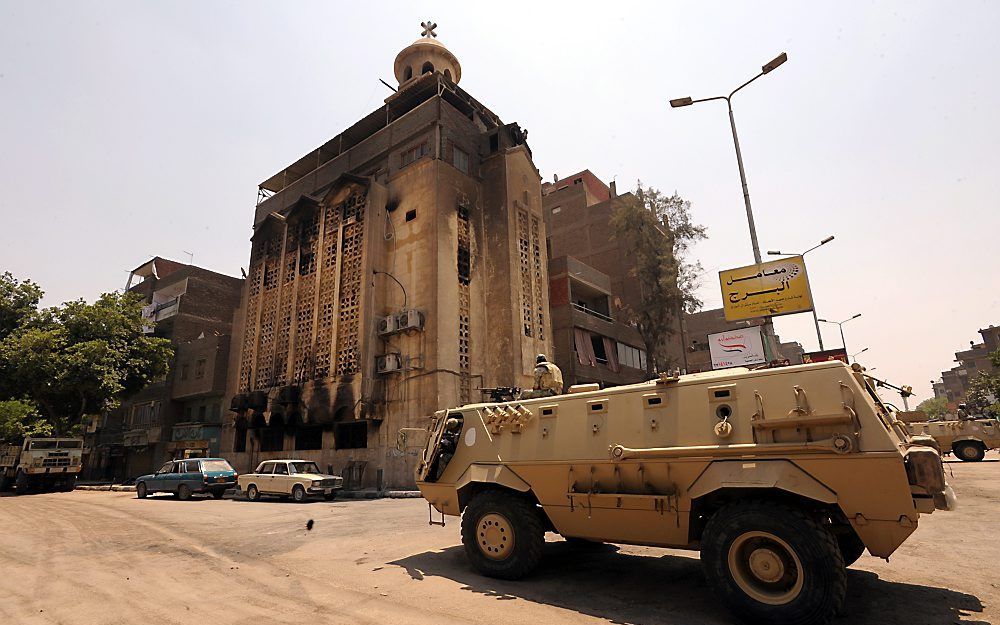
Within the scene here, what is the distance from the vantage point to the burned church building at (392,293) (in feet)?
71.6

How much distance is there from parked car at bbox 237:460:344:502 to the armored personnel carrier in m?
11.8

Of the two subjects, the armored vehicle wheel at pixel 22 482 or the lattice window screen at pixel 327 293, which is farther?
the lattice window screen at pixel 327 293

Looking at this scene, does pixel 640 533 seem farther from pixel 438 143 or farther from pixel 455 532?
pixel 438 143

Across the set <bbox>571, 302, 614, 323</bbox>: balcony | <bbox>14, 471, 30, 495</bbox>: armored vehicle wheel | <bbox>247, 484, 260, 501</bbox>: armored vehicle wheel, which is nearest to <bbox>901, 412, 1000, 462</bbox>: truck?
<bbox>571, 302, 614, 323</bbox>: balcony

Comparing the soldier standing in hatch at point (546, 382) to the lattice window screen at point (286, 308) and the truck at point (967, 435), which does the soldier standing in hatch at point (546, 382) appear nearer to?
the lattice window screen at point (286, 308)

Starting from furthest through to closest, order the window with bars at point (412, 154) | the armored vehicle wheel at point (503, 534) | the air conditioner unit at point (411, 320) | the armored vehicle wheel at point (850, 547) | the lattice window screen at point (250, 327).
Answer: the lattice window screen at point (250, 327) < the window with bars at point (412, 154) < the air conditioner unit at point (411, 320) < the armored vehicle wheel at point (503, 534) < the armored vehicle wheel at point (850, 547)

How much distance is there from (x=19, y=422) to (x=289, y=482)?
52.1 feet

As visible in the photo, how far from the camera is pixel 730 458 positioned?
16.9 feet

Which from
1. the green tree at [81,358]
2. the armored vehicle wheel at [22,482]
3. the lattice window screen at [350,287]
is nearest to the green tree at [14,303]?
the green tree at [81,358]

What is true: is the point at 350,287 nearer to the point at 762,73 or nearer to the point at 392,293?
the point at 392,293

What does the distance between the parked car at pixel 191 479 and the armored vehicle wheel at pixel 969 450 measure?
29.8m

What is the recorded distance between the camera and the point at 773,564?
4613 millimetres

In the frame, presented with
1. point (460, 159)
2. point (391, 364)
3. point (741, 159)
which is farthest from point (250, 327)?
point (741, 159)

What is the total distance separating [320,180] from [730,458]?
2827 cm
